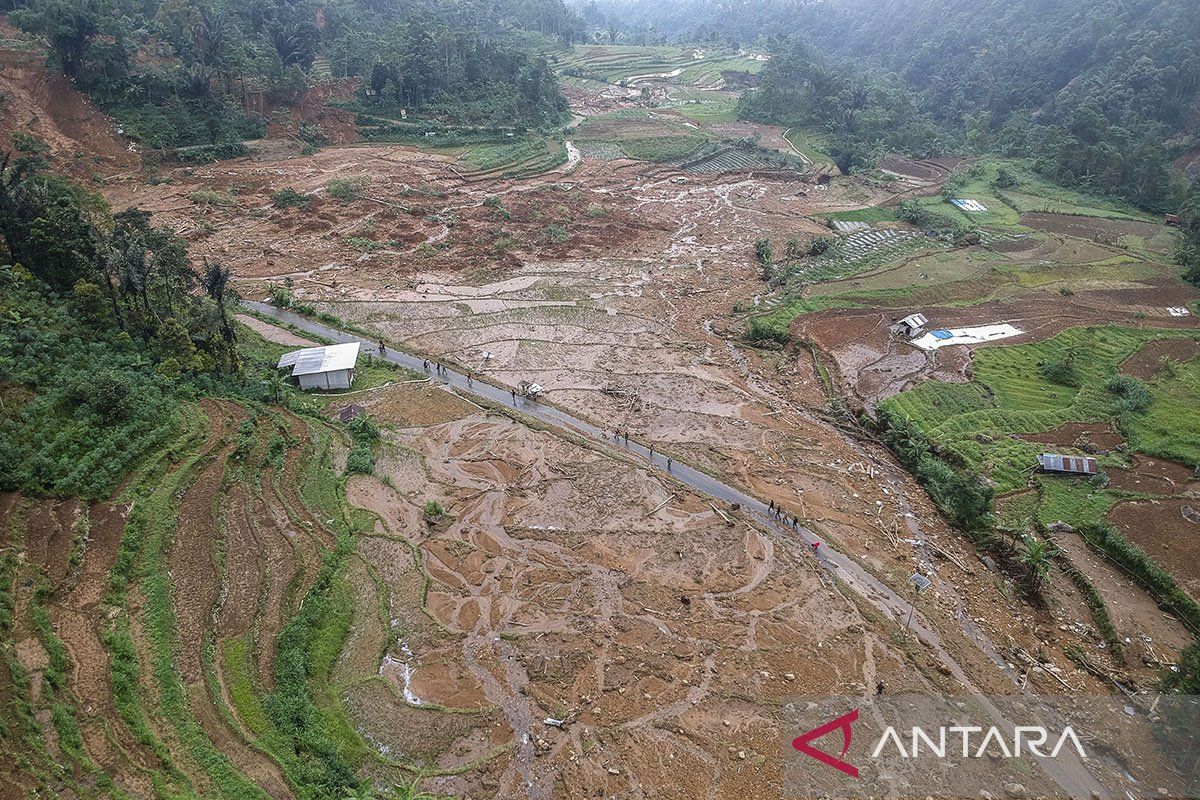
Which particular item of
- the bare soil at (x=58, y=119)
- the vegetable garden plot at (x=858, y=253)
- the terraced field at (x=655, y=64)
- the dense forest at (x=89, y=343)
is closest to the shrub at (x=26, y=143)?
the bare soil at (x=58, y=119)

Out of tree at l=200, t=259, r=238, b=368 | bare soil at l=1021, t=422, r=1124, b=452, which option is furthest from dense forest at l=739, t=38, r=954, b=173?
tree at l=200, t=259, r=238, b=368

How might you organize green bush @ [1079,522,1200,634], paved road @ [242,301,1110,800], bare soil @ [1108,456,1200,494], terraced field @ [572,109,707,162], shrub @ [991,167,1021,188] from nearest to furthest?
paved road @ [242,301,1110,800]
green bush @ [1079,522,1200,634]
bare soil @ [1108,456,1200,494]
shrub @ [991,167,1021,188]
terraced field @ [572,109,707,162]

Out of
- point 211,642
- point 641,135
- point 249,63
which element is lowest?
point 211,642

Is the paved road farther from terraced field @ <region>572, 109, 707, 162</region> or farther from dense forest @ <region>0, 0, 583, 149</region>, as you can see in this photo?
terraced field @ <region>572, 109, 707, 162</region>

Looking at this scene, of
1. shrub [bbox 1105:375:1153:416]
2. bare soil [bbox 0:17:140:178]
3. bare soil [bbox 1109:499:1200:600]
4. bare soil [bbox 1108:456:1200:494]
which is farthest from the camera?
bare soil [bbox 0:17:140:178]

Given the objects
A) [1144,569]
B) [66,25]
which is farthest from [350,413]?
[66,25]

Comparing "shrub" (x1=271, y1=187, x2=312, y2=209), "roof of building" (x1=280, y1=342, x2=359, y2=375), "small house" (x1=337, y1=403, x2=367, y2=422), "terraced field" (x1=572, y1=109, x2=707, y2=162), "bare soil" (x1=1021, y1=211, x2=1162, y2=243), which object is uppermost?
"terraced field" (x1=572, y1=109, x2=707, y2=162)

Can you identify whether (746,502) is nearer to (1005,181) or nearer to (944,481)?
(944,481)
